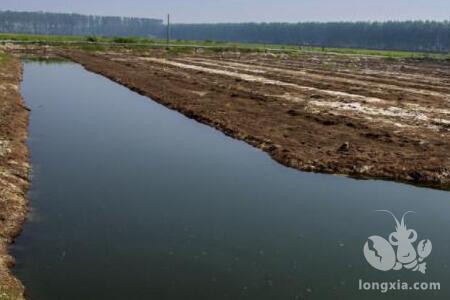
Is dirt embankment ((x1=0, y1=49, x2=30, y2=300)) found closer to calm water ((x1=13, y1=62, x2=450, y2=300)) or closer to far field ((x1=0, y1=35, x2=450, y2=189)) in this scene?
calm water ((x1=13, y1=62, x2=450, y2=300))

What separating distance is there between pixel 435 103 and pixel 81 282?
32247 mm

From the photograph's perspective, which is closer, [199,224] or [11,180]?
[199,224]

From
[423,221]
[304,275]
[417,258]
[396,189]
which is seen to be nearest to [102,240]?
[304,275]

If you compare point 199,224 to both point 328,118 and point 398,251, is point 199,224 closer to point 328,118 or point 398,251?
point 398,251

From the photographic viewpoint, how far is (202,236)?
13094 millimetres

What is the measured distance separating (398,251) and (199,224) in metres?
5.26

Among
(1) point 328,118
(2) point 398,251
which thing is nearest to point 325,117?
(1) point 328,118

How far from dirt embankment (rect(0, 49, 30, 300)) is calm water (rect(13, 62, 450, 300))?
34 cm

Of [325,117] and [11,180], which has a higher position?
[325,117]

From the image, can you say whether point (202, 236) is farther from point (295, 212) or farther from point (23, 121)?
point (23, 121)

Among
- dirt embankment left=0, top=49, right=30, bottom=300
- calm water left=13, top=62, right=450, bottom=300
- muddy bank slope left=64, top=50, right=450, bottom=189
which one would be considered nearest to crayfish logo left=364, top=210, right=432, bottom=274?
→ calm water left=13, top=62, right=450, bottom=300

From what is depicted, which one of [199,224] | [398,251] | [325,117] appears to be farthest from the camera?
[325,117]

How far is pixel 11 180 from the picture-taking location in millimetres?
16516

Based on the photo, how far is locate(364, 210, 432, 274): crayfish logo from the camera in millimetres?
11992
